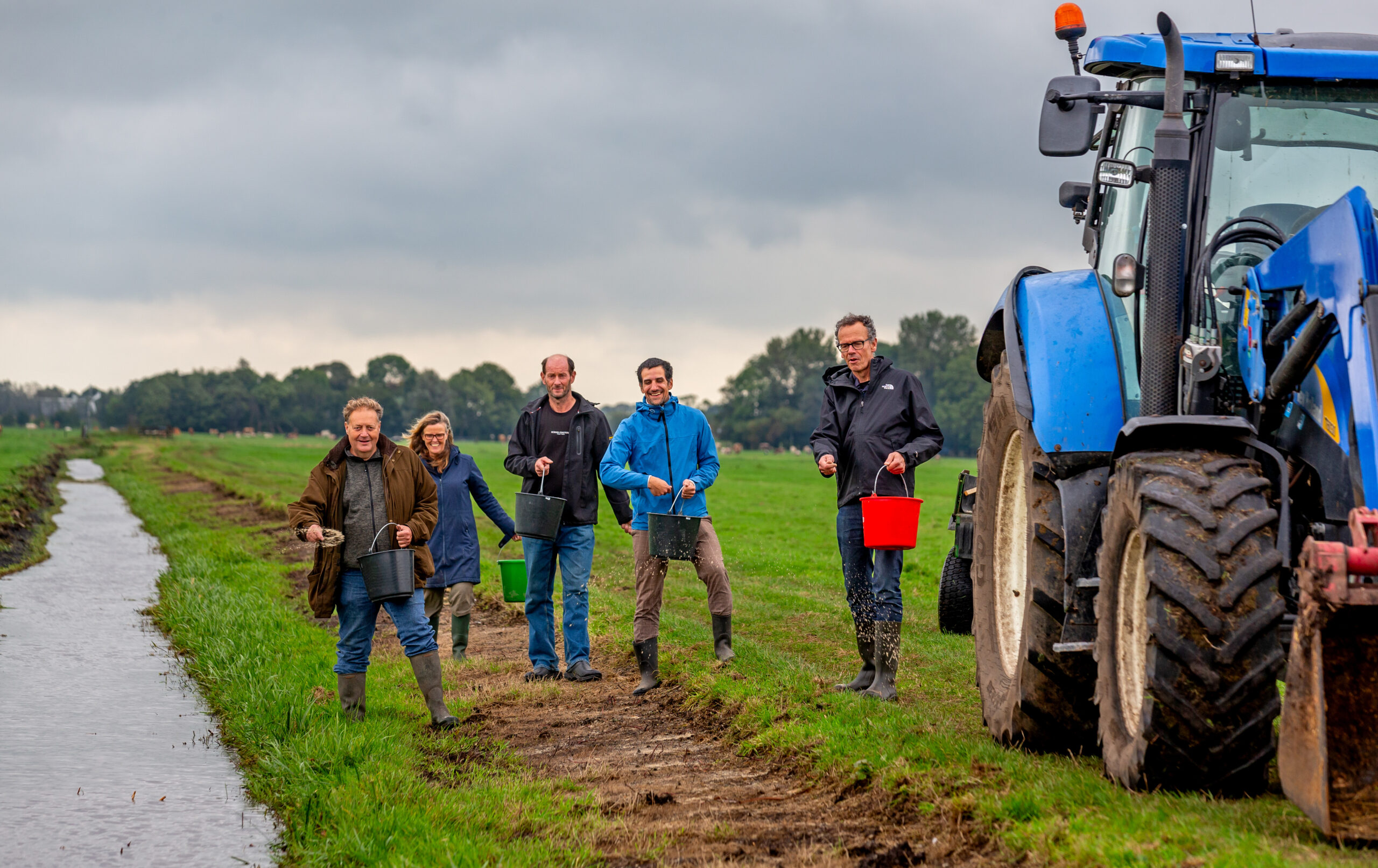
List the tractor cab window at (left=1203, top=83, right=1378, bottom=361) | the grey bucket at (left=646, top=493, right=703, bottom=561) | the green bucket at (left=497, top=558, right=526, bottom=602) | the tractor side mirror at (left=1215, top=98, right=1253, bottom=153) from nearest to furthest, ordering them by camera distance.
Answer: the tractor cab window at (left=1203, top=83, right=1378, bottom=361) < the tractor side mirror at (left=1215, top=98, right=1253, bottom=153) < the grey bucket at (left=646, top=493, right=703, bottom=561) < the green bucket at (left=497, top=558, right=526, bottom=602)

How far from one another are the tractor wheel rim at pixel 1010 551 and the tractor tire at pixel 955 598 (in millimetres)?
3627

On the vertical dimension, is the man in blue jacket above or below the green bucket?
above

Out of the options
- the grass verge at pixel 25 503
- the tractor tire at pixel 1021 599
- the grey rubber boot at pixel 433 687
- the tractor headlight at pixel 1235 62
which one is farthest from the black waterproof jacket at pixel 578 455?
the grass verge at pixel 25 503

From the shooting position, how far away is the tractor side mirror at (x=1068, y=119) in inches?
201

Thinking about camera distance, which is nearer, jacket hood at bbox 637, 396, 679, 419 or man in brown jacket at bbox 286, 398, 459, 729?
man in brown jacket at bbox 286, 398, 459, 729

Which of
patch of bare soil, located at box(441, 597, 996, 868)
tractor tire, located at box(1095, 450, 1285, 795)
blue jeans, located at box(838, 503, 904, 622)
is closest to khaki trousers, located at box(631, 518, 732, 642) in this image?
patch of bare soil, located at box(441, 597, 996, 868)

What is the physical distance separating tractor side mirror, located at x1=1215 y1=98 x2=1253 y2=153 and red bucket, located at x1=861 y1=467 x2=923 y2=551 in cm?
255

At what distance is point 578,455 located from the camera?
877cm

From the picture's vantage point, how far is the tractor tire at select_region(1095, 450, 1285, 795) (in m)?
4.06

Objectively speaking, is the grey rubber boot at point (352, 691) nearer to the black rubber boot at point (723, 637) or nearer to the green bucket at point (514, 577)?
the black rubber boot at point (723, 637)

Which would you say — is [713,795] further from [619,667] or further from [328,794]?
[619,667]

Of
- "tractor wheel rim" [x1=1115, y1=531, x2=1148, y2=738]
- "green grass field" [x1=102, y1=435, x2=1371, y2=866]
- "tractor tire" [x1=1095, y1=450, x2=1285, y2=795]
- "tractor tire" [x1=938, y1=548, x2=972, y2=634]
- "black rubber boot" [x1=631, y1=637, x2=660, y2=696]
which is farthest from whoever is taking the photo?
"tractor tire" [x1=938, y1=548, x2=972, y2=634]

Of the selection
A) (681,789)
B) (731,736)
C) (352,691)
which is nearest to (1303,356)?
(681,789)

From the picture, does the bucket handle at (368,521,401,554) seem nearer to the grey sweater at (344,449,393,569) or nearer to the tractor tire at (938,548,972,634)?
the grey sweater at (344,449,393,569)
